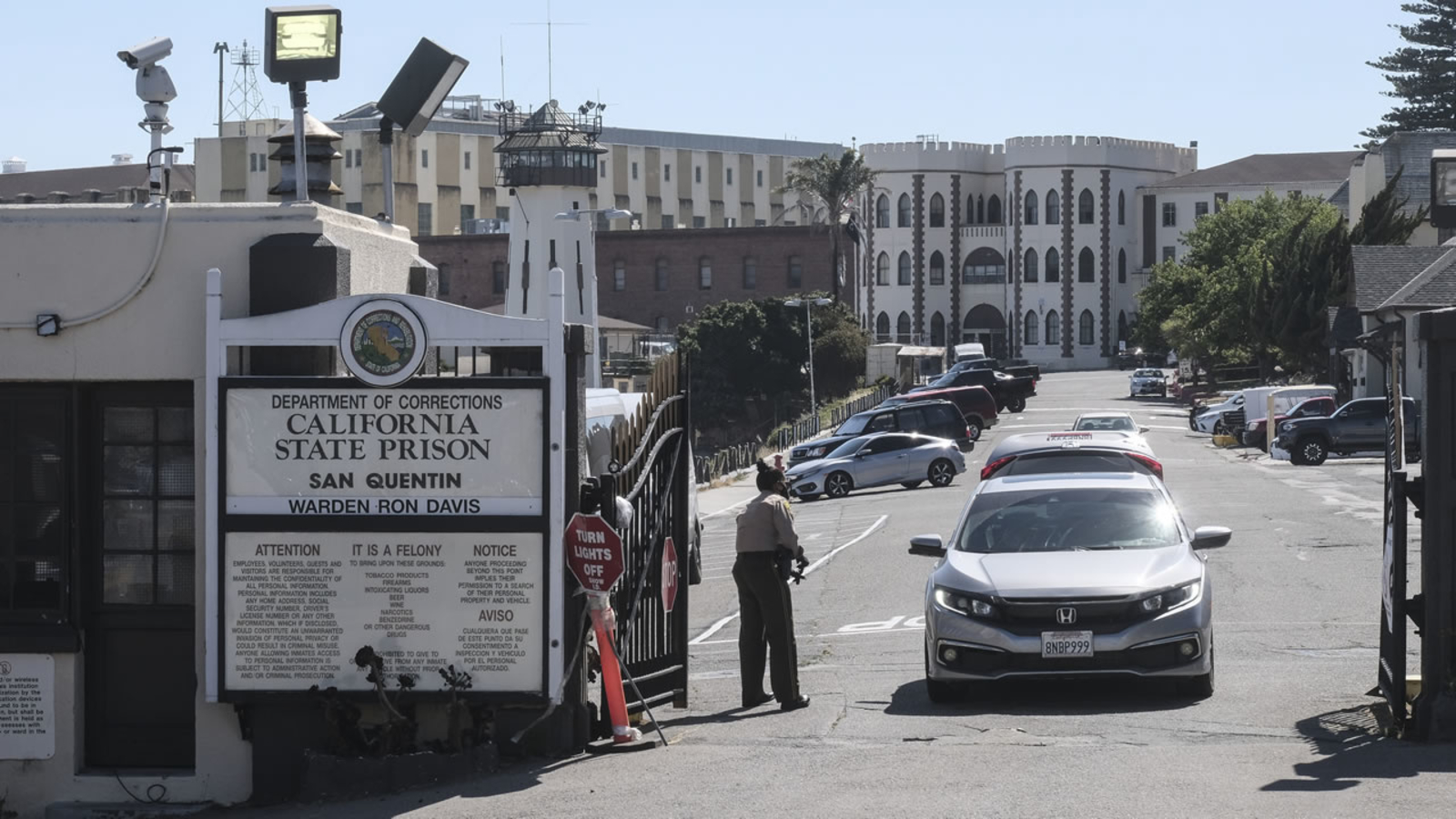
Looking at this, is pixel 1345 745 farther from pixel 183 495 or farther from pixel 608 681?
pixel 183 495

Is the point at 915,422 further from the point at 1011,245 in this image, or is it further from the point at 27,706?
the point at 1011,245

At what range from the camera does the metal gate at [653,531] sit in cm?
1105

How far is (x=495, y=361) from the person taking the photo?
10992 millimetres

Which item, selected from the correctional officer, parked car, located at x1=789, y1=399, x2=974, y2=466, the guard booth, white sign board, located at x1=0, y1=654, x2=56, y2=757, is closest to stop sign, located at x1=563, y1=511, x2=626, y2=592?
the guard booth

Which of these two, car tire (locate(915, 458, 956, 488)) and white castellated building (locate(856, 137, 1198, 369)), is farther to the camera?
white castellated building (locate(856, 137, 1198, 369))

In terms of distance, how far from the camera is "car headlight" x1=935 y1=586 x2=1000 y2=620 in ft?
38.6

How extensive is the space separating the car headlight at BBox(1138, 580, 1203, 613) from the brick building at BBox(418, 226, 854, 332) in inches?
4257

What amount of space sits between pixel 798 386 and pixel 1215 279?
20941 millimetres

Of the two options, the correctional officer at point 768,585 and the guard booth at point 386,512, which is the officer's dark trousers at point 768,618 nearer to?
the correctional officer at point 768,585

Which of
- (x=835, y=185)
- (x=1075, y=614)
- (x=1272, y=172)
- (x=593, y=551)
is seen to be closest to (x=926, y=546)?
(x=1075, y=614)

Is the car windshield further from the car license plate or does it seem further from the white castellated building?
the white castellated building

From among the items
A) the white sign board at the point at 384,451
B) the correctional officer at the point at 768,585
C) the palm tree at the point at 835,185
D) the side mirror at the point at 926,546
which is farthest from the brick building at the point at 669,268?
the white sign board at the point at 384,451

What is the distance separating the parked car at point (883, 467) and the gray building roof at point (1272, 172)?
92.1 m

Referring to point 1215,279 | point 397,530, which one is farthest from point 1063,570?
point 1215,279
